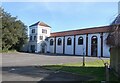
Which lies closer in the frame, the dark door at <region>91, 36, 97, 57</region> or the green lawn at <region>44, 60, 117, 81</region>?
the green lawn at <region>44, 60, 117, 81</region>

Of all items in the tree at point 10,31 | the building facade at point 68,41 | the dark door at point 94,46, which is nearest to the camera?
the building facade at point 68,41

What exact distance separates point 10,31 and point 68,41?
653 inches

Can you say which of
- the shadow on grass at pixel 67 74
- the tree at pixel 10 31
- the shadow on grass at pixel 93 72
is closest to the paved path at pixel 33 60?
the shadow on grass at pixel 67 74

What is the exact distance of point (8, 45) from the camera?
69875mm

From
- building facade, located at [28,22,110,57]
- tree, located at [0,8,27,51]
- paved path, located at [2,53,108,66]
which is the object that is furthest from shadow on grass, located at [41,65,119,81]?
tree, located at [0,8,27,51]

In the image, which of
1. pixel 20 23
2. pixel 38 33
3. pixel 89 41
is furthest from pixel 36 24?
pixel 89 41

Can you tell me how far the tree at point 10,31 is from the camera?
6750 centimetres

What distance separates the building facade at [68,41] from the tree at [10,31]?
10122mm

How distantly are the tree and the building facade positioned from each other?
1012cm

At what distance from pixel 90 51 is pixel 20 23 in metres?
22.3

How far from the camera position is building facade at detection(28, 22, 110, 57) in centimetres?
6366

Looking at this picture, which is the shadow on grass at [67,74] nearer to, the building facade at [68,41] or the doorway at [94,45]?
the building facade at [68,41]

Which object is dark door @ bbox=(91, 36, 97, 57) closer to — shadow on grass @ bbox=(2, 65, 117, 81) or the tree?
the tree

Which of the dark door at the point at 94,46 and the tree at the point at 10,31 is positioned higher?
the tree at the point at 10,31
